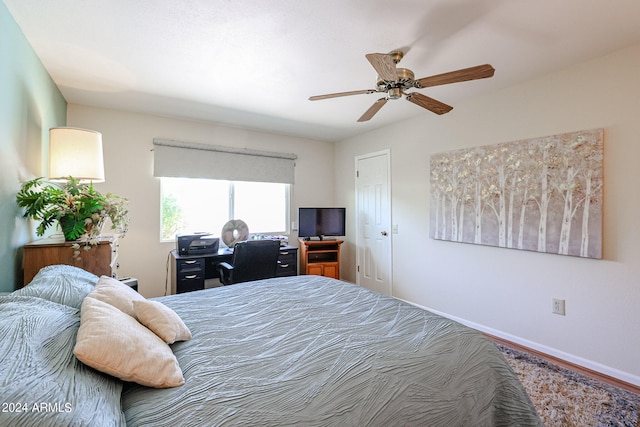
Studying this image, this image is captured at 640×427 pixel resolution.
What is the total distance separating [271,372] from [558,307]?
8.50 ft

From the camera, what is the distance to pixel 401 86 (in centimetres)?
192

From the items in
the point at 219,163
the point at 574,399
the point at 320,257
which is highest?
the point at 219,163

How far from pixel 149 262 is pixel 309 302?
257cm

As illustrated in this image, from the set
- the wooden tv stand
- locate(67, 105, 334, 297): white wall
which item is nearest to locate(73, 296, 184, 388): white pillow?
locate(67, 105, 334, 297): white wall

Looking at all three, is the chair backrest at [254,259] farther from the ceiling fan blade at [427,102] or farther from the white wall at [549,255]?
the ceiling fan blade at [427,102]

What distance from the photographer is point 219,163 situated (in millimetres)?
3842

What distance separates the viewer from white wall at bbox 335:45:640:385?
2.09 m

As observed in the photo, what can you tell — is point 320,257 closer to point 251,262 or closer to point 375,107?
point 251,262

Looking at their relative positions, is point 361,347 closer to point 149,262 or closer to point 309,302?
point 309,302

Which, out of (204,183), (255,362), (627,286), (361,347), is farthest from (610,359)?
(204,183)

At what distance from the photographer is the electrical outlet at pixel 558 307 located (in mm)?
2391

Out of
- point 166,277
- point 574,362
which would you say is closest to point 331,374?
point 574,362

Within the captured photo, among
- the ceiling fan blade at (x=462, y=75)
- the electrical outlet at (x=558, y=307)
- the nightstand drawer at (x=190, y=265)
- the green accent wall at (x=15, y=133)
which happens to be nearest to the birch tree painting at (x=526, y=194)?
the electrical outlet at (x=558, y=307)

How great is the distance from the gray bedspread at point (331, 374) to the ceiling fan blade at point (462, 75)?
55.8 inches
